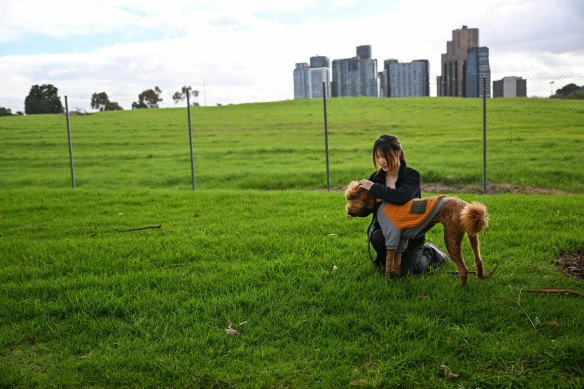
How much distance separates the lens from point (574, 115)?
14.7 metres

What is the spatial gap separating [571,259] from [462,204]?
2.01 meters

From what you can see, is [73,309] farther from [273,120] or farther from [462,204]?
[273,120]

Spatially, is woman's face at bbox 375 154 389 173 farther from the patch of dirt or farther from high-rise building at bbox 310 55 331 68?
high-rise building at bbox 310 55 331 68

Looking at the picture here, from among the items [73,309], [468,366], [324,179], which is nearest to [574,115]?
[324,179]

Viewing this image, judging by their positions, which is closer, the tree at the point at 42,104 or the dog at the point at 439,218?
the dog at the point at 439,218

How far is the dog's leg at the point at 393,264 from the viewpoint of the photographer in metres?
3.90

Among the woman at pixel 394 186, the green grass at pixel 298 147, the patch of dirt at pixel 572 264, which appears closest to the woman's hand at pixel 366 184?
the woman at pixel 394 186

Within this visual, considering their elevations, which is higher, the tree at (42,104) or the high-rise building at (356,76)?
the high-rise building at (356,76)

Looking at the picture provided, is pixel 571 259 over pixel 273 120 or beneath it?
beneath

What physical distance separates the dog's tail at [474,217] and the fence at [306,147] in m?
6.38

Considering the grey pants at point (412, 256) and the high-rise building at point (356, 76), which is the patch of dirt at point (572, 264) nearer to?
the grey pants at point (412, 256)

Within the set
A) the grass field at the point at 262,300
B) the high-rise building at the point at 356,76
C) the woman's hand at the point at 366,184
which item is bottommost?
the grass field at the point at 262,300

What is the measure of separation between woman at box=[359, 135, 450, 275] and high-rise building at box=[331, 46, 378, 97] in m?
16.7

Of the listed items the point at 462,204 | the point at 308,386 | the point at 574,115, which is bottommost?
the point at 308,386
